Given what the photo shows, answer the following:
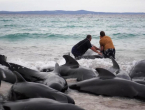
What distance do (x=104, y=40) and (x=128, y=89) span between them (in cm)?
710

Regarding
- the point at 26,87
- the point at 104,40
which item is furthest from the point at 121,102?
the point at 104,40

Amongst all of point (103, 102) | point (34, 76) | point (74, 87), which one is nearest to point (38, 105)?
point (103, 102)

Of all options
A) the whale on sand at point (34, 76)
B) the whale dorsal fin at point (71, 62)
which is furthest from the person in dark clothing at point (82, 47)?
the whale on sand at point (34, 76)

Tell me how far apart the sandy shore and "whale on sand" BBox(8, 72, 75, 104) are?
1.24 ft

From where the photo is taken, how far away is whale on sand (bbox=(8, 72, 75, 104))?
386 cm

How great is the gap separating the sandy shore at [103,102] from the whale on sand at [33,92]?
1.24 ft

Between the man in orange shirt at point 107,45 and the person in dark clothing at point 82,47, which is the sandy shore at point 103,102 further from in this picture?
the man in orange shirt at point 107,45

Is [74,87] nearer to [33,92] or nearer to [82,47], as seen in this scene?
[33,92]

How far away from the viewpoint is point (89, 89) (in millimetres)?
5172

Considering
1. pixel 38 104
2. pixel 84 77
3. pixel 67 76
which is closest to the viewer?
pixel 38 104

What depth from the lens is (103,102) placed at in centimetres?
454

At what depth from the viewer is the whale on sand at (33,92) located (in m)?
3.86

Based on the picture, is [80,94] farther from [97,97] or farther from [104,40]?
[104,40]

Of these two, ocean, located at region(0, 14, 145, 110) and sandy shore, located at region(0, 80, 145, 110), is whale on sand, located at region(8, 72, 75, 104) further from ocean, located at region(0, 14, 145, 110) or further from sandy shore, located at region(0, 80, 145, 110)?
ocean, located at region(0, 14, 145, 110)
